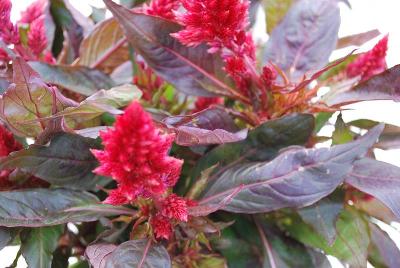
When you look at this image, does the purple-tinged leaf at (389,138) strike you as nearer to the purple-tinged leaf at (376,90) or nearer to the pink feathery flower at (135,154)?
the purple-tinged leaf at (376,90)

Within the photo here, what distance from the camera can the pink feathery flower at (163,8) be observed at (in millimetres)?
659

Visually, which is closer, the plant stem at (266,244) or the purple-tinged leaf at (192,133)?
the purple-tinged leaf at (192,133)

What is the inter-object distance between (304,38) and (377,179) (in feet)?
0.79

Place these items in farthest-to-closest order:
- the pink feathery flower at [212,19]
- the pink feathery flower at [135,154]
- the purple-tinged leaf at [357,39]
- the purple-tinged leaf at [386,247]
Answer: the purple-tinged leaf at [357,39], the purple-tinged leaf at [386,247], the pink feathery flower at [212,19], the pink feathery flower at [135,154]

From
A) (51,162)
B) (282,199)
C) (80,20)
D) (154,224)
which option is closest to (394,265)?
(282,199)

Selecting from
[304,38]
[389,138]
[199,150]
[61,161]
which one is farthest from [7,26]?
[389,138]

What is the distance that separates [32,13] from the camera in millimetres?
810

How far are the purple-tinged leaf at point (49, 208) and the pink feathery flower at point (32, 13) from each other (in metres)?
0.29

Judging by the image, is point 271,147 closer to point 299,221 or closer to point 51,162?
point 299,221

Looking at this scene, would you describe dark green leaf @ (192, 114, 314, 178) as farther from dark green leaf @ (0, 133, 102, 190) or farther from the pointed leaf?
the pointed leaf

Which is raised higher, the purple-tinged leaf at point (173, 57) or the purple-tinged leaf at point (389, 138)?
the purple-tinged leaf at point (173, 57)

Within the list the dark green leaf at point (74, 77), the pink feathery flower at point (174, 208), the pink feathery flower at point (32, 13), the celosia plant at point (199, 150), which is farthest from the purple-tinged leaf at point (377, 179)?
the pink feathery flower at point (32, 13)

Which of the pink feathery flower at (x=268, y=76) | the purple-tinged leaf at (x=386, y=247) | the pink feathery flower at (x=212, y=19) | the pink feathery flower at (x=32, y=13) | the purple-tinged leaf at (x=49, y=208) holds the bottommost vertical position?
the purple-tinged leaf at (x=386, y=247)

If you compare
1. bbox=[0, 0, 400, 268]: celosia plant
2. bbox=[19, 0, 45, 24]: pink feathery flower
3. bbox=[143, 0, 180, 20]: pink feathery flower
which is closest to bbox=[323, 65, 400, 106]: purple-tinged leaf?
bbox=[0, 0, 400, 268]: celosia plant
